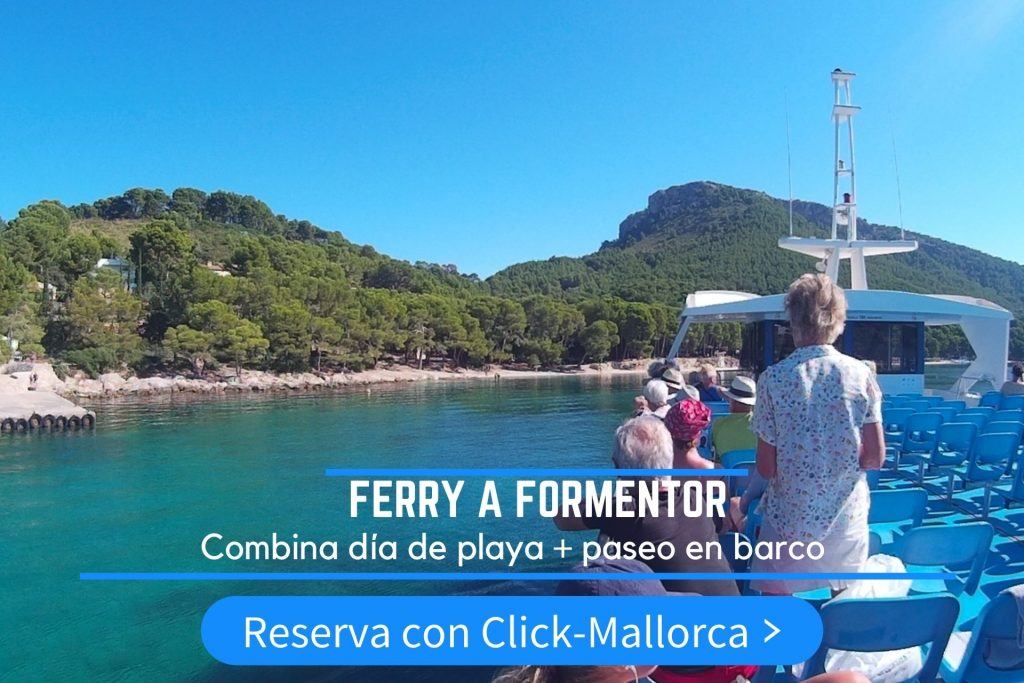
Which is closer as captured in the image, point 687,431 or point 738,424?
point 687,431

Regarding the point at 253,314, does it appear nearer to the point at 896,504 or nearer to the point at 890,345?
the point at 890,345

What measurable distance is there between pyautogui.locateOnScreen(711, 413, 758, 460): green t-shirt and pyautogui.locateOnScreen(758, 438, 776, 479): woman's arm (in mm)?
2929

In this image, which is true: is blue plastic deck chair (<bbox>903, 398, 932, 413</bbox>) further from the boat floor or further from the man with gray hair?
the man with gray hair

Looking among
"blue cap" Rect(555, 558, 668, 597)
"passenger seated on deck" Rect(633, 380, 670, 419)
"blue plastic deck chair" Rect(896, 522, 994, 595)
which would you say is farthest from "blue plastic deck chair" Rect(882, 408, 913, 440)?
"blue cap" Rect(555, 558, 668, 597)

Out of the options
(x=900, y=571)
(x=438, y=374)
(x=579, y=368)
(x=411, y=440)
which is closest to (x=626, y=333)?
(x=579, y=368)


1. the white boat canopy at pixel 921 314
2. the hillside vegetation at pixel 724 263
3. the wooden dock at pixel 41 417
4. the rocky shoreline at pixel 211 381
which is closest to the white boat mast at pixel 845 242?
the white boat canopy at pixel 921 314

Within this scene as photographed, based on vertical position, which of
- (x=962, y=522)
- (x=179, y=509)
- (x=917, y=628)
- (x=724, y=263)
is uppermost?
(x=724, y=263)

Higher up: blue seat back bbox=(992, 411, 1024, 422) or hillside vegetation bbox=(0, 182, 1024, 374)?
hillside vegetation bbox=(0, 182, 1024, 374)

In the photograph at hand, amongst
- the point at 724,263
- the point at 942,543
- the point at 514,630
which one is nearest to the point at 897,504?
the point at 942,543

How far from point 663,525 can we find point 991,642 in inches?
40.8

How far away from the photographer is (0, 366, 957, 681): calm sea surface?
579 centimetres

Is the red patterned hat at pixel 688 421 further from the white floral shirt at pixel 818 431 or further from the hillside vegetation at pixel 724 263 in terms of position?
the hillside vegetation at pixel 724 263

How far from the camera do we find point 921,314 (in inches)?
466

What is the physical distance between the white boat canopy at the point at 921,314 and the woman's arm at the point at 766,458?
8.97 metres
